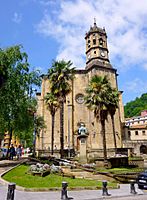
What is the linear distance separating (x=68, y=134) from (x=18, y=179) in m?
30.7

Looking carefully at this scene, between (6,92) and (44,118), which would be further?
(44,118)

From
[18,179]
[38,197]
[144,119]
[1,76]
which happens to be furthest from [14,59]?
[144,119]

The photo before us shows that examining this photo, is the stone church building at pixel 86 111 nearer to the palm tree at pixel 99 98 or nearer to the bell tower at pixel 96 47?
the bell tower at pixel 96 47

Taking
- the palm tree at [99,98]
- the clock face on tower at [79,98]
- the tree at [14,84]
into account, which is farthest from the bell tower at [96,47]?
the tree at [14,84]

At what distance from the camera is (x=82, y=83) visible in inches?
1902

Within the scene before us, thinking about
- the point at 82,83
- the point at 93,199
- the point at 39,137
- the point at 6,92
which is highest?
the point at 82,83

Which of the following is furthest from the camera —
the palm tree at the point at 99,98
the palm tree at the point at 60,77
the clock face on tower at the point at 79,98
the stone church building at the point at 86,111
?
the clock face on tower at the point at 79,98

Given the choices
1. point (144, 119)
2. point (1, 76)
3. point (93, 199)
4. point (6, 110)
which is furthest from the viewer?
point (144, 119)

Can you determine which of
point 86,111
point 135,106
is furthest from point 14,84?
point 135,106

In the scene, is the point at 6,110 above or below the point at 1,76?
below

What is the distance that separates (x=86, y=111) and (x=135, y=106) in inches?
2742

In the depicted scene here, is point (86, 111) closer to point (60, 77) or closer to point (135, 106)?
point (60, 77)

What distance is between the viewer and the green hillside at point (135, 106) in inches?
4146

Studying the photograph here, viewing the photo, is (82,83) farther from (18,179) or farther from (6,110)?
(18,179)
